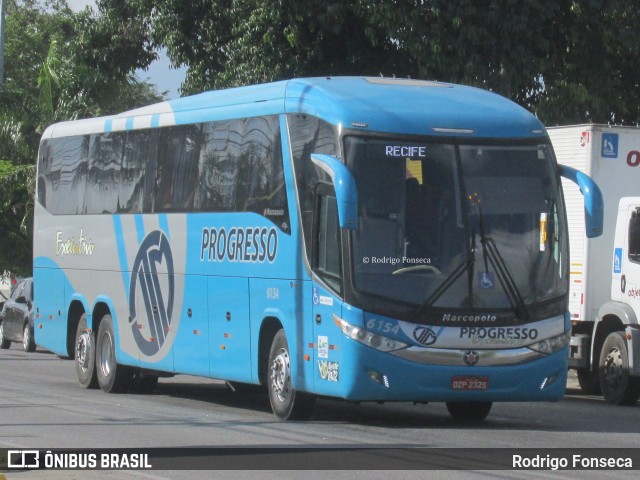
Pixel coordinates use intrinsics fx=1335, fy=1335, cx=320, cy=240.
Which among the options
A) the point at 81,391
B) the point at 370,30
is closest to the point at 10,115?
the point at 370,30

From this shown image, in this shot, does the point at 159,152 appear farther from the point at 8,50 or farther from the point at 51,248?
the point at 8,50

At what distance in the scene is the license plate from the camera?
13430 mm

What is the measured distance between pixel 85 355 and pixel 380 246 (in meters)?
8.00

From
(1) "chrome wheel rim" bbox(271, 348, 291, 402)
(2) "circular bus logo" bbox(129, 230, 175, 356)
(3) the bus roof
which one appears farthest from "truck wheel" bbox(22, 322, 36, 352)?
(1) "chrome wheel rim" bbox(271, 348, 291, 402)

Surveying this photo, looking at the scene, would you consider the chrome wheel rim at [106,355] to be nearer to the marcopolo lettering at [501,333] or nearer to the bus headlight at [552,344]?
the marcopolo lettering at [501,333]

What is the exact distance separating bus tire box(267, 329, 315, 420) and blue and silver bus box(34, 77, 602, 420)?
0.02m

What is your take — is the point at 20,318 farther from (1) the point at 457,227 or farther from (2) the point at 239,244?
(1) the point at 457,227

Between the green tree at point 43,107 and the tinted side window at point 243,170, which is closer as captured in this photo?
the tinted side window at point 243,170

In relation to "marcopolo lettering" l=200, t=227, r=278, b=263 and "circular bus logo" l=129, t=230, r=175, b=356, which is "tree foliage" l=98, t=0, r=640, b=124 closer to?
"circular bus logo" l=129, t=230, r=175, b=356

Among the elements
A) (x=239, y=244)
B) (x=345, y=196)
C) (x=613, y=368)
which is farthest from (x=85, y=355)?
(x=345, y=196)

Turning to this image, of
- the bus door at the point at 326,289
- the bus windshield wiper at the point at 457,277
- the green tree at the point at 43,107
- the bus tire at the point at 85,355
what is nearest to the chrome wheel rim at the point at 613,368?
the bus windshield wiper at the point at 457,277

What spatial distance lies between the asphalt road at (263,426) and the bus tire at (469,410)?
0.12 m

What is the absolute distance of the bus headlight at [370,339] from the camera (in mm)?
13203

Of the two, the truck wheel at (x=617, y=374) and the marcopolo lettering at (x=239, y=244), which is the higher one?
the marcopolo lettering at (x=239, y=244)
